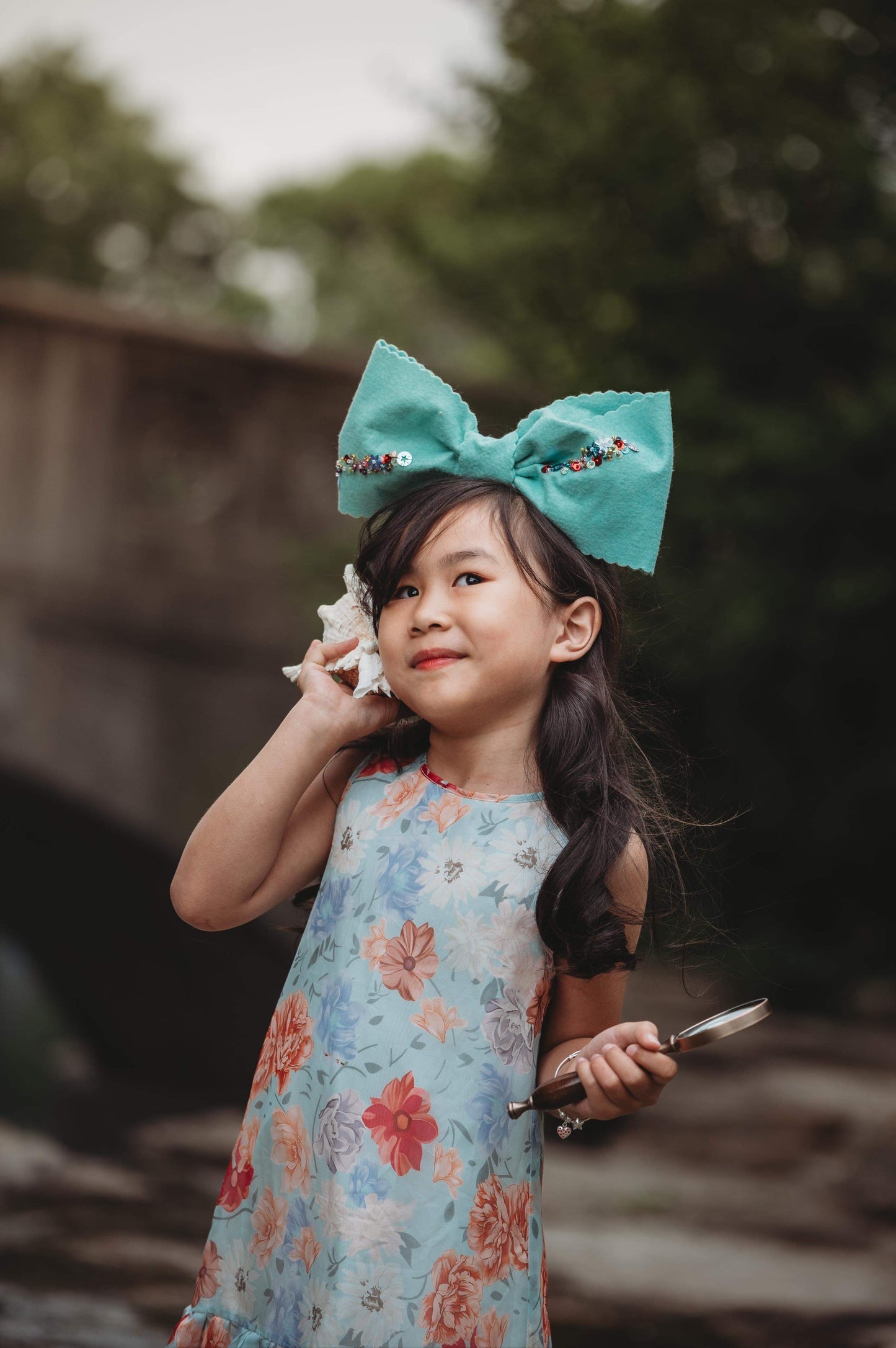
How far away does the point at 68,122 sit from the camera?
16844mm

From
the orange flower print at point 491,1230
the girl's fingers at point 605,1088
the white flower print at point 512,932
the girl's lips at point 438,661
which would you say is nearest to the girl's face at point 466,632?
the girl's lips at point 438,661

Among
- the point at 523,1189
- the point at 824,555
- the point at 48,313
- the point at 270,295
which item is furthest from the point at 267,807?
the point at 270,295

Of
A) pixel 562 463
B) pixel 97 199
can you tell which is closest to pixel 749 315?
pixel 562 463

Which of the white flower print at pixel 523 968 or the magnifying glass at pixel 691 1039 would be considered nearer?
the magnifying glass at pixel 691 1039

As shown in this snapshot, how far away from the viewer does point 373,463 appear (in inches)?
63.5

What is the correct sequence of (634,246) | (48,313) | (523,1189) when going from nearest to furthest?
(523,1189) < (634,246) < (48,313)

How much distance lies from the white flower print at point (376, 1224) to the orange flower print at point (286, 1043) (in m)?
0.18

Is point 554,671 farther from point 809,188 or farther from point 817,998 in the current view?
point 817,998

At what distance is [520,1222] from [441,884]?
403 mm

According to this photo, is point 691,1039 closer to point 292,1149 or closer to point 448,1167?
point 448,1167

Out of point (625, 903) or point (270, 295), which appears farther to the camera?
point (270, 295)

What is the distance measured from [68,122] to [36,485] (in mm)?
12001

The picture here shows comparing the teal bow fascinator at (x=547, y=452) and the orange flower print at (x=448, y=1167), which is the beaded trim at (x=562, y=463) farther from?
the orange flower print at (x=448, y=1167)

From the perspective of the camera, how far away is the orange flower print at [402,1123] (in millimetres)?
1433
